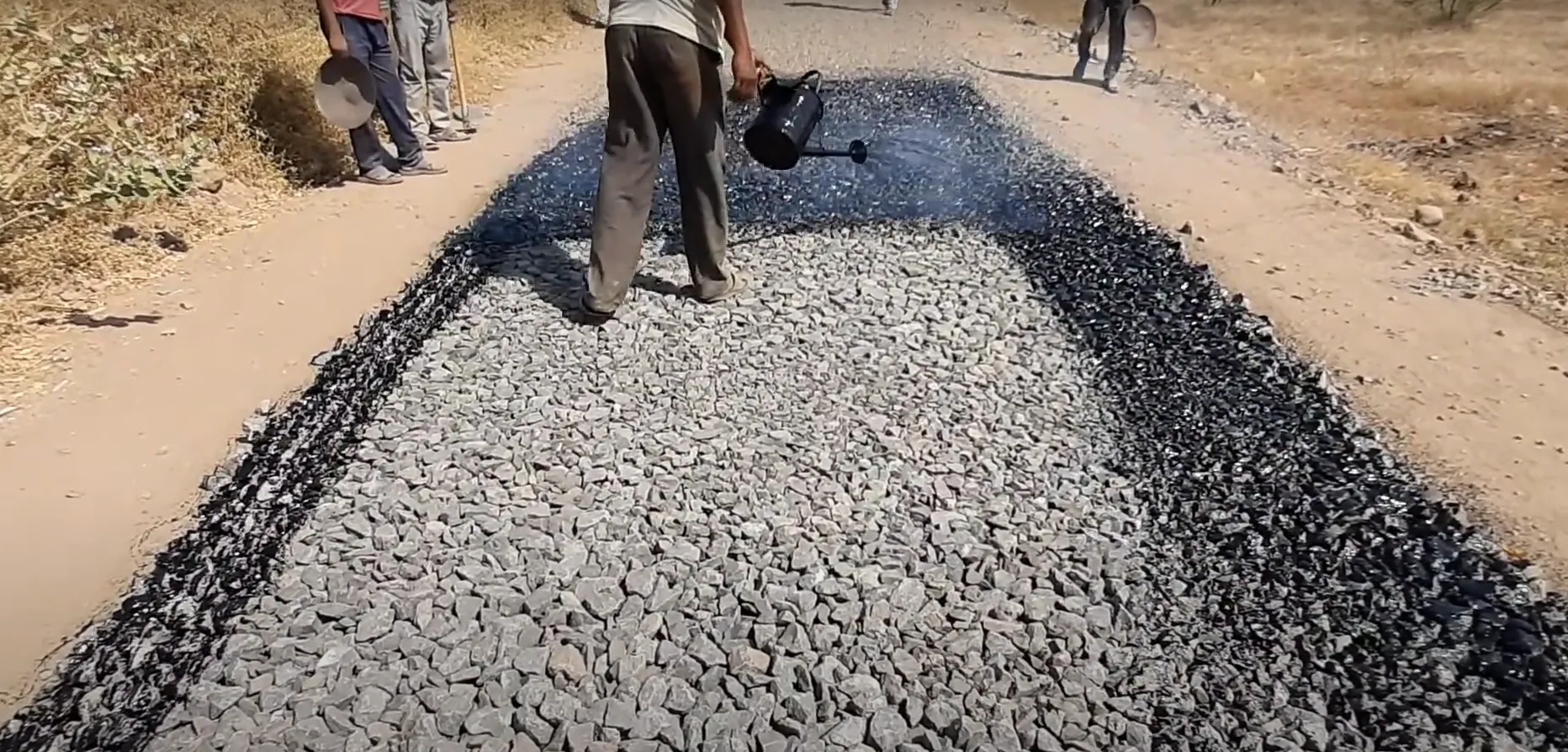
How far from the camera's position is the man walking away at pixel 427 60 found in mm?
6840

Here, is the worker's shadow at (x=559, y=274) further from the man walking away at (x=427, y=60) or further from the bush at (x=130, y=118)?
the man walking away at (x=427, y=60)

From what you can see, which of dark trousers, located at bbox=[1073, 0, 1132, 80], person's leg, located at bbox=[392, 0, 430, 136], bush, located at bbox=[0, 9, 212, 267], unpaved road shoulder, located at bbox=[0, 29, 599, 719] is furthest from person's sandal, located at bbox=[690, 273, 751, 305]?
dark trousers, located at bbox=[1073, 0, 1132, 80]

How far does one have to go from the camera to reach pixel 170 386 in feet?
13.2

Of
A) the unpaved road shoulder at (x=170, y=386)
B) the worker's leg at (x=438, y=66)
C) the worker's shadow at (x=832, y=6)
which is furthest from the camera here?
the worker's shadow at (x=832, y=6)

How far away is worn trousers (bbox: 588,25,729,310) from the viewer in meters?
4.15

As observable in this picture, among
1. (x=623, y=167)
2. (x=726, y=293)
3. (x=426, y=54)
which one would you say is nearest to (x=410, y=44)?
(x=426, y=54)

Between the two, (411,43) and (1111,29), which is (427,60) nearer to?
(411,43)

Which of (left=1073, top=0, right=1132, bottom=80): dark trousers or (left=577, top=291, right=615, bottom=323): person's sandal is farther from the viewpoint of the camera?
(left=1073, top=0, right=1132, bottom=80): dark trousers

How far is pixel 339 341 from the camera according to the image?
4434 millimetres

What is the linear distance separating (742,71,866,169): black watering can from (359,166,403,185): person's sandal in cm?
276

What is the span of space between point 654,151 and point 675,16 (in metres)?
0.60

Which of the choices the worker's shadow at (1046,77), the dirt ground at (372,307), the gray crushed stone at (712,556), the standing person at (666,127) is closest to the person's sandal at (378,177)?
the dirt ground at (372,307)

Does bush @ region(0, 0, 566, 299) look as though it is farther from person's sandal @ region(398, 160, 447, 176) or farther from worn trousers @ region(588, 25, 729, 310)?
worn trousers @ region(588, 25, 729, 310)

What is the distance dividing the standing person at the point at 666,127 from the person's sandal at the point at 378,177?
2.60 m
